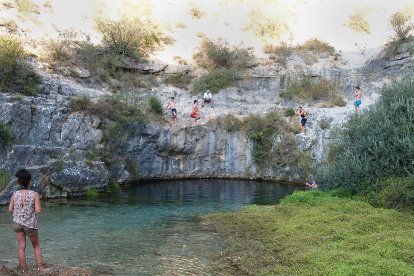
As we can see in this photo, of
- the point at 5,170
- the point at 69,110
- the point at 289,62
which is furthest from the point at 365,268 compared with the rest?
the point at 289,62

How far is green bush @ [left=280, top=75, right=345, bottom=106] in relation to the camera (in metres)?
39.9

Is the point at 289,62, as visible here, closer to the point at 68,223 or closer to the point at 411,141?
the point at 411,141

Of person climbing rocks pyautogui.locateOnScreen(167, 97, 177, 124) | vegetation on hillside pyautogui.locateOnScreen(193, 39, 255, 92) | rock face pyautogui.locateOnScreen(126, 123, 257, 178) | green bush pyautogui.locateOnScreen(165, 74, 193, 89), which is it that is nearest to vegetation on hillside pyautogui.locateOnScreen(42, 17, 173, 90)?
green bush pyautogui.locateOnScreen(165, 74, 193, 89)

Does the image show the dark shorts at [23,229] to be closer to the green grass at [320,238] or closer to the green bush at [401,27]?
the green grass at [320,238]

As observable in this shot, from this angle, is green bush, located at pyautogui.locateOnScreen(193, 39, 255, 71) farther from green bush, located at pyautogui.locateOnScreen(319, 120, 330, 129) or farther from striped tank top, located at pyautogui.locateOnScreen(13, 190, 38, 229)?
striped tank top, located at pyautogui.locateOnScreen(13, 190, 38, 229)

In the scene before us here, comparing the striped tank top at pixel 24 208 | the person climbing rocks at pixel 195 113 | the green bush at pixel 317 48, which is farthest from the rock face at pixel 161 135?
the striped tank top at pixel 24 208

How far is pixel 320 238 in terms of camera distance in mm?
14109

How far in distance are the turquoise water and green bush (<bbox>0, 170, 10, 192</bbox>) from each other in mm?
1607

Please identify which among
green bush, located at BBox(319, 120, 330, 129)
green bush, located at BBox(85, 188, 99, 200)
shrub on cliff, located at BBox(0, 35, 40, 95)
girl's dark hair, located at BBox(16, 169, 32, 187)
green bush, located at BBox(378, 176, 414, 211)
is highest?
shrub on cliff, located at BBox(0, 35, 40, 95)

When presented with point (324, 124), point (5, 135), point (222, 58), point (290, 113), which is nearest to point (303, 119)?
point (324, 124)

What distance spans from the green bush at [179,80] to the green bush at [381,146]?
22.0 metres

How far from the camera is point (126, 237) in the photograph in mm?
15758

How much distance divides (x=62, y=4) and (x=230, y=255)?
41.1 m

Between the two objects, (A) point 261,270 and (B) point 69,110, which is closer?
(A) point 261,270
